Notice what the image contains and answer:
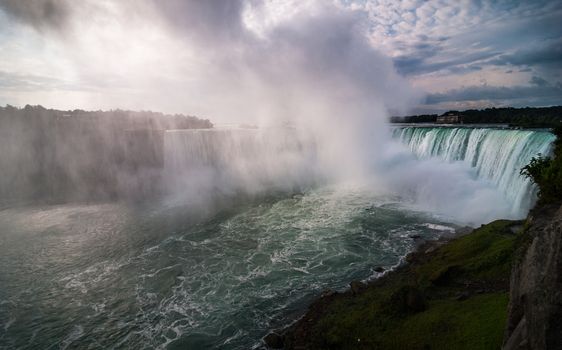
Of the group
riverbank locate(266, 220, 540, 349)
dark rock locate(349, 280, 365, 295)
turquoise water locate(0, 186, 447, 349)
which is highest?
riverbank locate(266, 220, 540, 349)

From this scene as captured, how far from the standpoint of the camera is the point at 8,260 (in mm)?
19359

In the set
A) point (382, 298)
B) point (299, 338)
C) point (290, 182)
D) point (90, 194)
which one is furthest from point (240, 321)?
point (90, 194)

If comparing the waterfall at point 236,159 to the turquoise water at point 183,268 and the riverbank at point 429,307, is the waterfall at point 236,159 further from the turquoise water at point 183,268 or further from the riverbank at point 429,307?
the riverbank at point 429,307

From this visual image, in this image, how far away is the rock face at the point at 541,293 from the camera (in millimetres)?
4129

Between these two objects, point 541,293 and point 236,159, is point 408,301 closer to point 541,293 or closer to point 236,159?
point 541,293

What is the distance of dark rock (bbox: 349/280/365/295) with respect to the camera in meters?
12.9

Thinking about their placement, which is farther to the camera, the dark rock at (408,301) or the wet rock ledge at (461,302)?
the dark rock at (408,301)

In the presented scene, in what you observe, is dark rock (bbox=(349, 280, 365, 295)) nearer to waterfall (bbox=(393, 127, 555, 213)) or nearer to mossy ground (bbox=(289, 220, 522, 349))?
mossy ground (bbox=(289, 220, 522, 349))

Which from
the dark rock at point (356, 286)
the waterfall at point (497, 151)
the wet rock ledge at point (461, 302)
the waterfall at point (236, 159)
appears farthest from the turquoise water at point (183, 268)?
the waterfall at point (236, 159)

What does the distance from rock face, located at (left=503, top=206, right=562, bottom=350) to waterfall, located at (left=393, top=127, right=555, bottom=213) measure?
613 inches

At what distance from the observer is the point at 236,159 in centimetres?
4462

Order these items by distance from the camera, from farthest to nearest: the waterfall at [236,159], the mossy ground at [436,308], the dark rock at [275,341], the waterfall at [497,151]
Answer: the waterfall at [236,159], the waterfall at [497,151], the dark rock at [275,341], the mossy ground at [436,308]

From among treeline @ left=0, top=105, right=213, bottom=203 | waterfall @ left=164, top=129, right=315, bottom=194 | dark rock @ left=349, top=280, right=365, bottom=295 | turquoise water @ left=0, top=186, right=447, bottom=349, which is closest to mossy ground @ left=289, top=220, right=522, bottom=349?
dark rock @ left=349, top=280, right=365, bottom=295

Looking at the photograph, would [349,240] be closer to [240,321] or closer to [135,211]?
[240,321]
